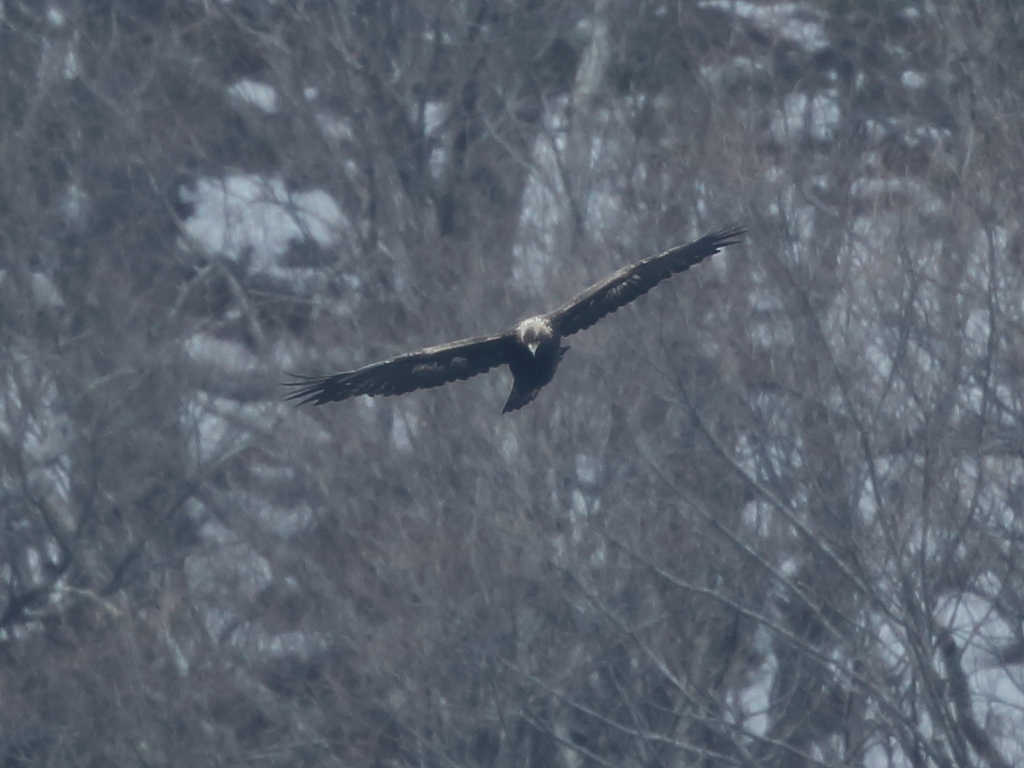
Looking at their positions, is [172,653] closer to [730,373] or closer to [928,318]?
[730,373]

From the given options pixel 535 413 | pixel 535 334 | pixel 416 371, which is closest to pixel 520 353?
pixel 535 334

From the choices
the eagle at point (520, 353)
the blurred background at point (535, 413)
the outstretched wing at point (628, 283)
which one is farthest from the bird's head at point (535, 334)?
the blurred background at point (535, 413)

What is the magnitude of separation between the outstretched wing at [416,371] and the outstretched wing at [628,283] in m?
0.31

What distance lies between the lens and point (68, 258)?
1859cm

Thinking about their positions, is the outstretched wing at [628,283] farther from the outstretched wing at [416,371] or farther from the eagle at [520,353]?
the outstretched wing at [416,371]

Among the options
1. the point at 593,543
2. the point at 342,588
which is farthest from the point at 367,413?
the point at 593,543

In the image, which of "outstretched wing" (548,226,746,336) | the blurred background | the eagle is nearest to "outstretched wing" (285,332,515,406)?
the eagle

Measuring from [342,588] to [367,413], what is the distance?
4.38 feet

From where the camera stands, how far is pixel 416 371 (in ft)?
A: 25.6

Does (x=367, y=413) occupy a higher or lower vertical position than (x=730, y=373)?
higher

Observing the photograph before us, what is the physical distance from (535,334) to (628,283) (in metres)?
0.53

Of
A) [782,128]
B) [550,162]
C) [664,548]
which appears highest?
[550,162]

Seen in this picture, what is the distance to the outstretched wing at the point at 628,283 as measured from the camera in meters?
7.90

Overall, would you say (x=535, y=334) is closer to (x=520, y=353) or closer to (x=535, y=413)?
(x=520, y=353)
